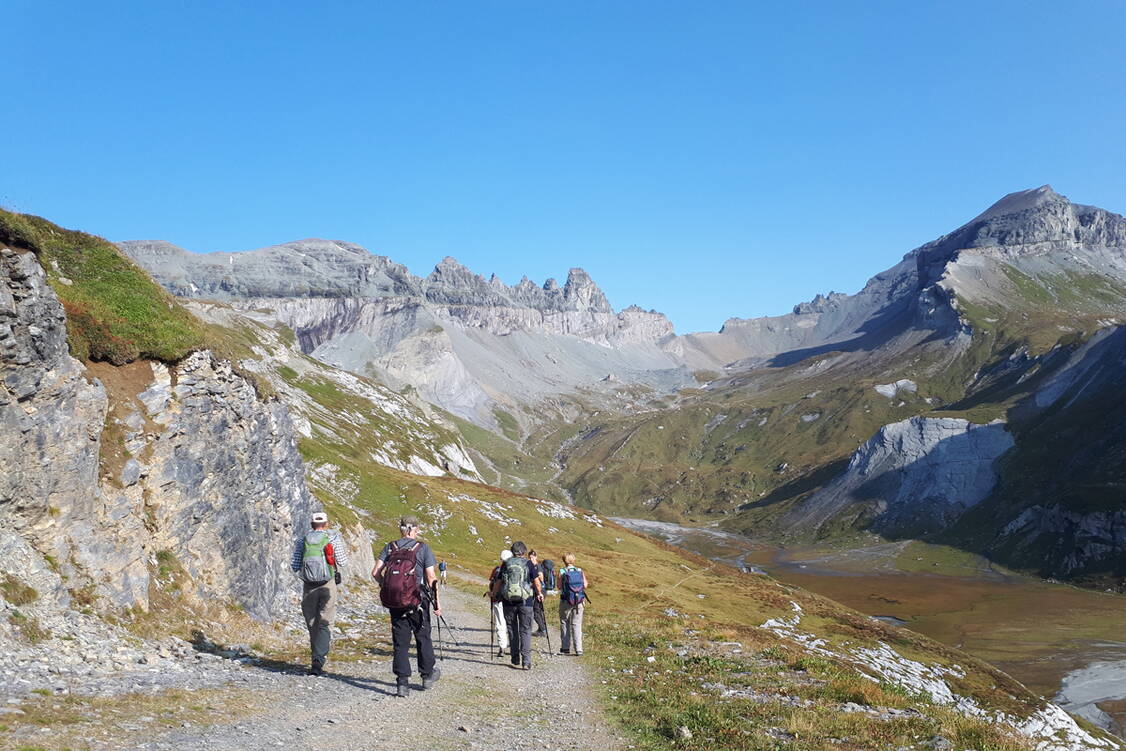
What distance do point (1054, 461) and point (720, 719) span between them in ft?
711

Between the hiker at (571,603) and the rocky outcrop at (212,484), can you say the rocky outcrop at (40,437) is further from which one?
the hiker at (571,603)

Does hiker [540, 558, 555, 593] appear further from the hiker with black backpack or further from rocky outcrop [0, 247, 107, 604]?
rocky outcrop [0, 247, 107, 604]

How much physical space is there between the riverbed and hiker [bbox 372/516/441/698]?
72.3m

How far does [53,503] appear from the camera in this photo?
57.6 ft

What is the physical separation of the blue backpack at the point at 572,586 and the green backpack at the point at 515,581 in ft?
10.3

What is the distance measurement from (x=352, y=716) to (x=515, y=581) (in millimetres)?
7711

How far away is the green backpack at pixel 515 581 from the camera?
2084 centimetres

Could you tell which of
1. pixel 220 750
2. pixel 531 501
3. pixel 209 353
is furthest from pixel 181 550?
pixel 531 501

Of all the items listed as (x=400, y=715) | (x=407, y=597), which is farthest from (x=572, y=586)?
(x=400, y=715)

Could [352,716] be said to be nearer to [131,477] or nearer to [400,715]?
[400,715]

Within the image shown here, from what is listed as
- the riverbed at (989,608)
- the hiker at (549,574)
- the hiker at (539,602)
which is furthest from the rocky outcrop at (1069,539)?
the hiker at (539,602)

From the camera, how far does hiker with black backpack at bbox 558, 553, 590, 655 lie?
80.2ft

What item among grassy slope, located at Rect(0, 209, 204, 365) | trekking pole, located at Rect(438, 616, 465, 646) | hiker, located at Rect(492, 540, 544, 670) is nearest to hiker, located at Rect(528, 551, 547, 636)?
hiker, located at Rect(492, 540, 544, 670)

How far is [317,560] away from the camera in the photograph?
1741 centimetres
